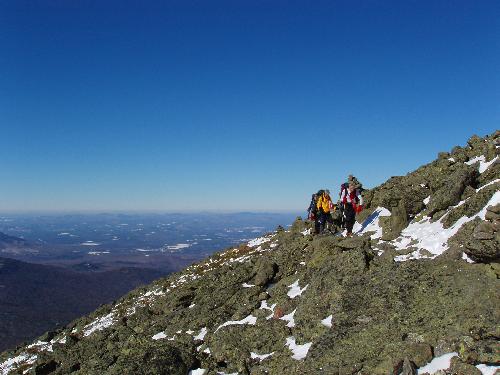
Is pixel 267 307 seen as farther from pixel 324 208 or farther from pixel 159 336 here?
pixel 324 208

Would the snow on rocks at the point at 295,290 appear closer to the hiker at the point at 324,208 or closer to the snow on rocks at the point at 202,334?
the snow on rocks at the point at 202,334

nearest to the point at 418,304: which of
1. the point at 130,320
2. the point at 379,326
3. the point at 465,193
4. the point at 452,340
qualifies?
the point at 379,326

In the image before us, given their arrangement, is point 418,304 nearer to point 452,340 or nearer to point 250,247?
point 452,340

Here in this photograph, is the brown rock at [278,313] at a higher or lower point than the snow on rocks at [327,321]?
lower

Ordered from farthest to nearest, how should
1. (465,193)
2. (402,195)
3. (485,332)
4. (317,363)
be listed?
1. (402,195)
2. (465,193)
3. (317,363)
4. (485,332)

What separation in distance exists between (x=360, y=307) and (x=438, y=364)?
4.62 meters

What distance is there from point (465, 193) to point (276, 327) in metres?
13.1

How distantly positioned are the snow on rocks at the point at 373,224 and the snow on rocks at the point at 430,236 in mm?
2573

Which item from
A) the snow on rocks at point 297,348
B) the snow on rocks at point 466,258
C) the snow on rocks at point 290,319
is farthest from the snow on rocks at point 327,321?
the snow on rocks at point 466,258

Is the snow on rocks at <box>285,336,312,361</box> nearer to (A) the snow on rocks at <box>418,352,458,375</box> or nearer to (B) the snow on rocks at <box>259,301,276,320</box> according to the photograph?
→ (B) the snow on rocks at <box>259,301,276,320</box>

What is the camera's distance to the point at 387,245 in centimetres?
2039

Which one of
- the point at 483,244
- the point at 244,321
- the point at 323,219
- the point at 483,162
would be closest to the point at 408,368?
the point at 483,244

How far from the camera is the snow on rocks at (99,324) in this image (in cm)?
2991

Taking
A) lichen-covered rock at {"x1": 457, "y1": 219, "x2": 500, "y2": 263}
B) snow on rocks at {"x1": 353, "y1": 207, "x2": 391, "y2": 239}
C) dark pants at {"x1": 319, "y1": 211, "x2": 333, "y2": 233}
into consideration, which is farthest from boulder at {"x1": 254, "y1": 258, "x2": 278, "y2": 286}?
lichen-covered rock at {"x1": 457, "y1": 219, "x2": 500, "y2": 263}
